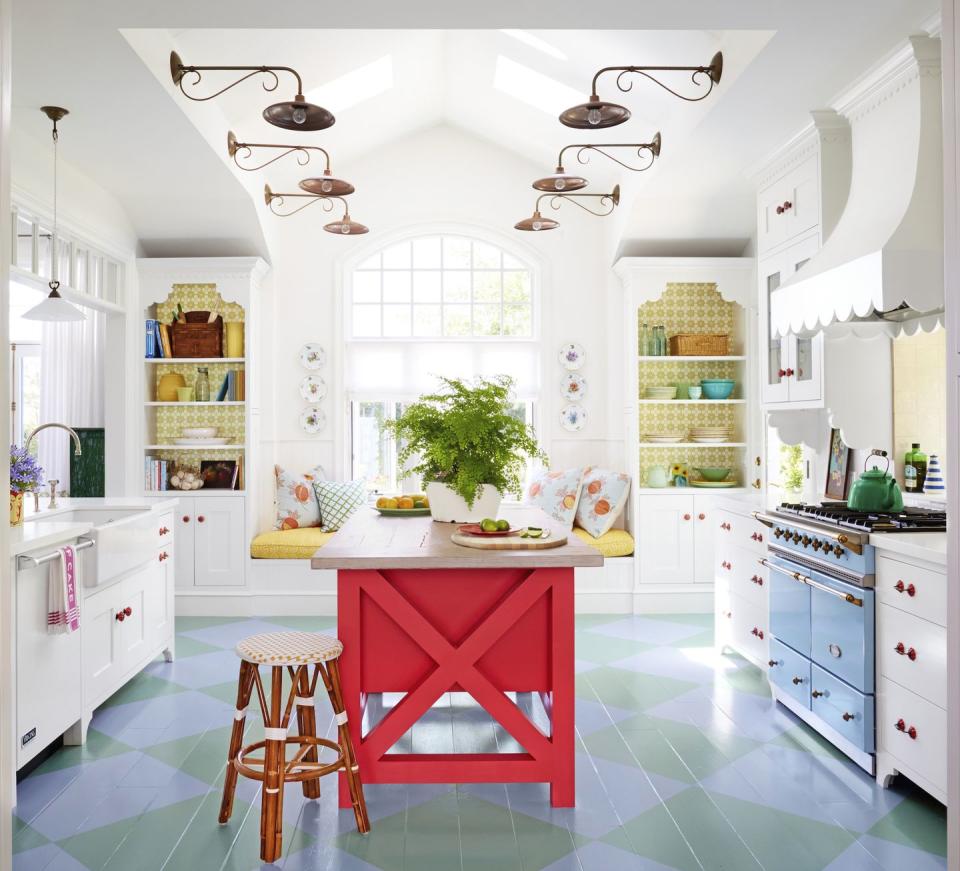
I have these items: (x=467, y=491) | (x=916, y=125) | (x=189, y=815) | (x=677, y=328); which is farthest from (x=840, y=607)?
(x=677, y=328)

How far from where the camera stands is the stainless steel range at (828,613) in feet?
10.3

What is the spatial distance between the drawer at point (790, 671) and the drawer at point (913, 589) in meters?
0.69

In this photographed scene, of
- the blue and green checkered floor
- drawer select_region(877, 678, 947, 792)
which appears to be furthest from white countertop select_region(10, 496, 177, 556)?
drawer select_region(877, 678, 947, 792)

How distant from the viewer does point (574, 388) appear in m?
6.71

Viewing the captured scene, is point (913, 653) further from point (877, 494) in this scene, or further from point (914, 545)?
point (877, 494)

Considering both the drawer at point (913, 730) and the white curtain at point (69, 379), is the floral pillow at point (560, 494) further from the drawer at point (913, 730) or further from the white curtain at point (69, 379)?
the white curtain at point (69, 379)

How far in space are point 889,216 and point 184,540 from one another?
4.87 meters

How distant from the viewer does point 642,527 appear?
617 centimetres

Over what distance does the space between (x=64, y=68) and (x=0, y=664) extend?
2838 mm

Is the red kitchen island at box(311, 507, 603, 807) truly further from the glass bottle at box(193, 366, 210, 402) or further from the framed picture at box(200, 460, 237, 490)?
the glass bottle at box(193, 366, 210, 402)

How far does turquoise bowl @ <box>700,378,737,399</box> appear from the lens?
6352 mm

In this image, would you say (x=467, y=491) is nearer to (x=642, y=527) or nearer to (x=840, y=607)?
(x=840, y=607)

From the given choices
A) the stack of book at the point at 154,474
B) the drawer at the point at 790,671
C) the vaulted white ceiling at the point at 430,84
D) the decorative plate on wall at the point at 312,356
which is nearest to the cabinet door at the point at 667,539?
the vaulted white ceiling at the point at 430,84

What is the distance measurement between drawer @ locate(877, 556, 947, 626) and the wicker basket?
340 cm
